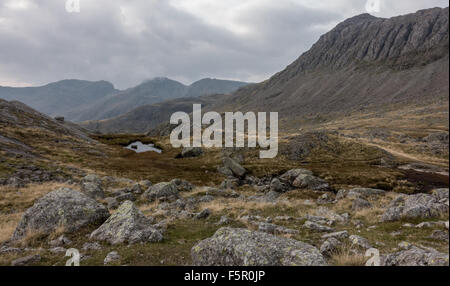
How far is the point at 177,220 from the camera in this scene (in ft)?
49.5

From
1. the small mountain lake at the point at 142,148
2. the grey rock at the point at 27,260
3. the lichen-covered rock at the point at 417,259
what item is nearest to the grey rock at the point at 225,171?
the small mountain lake at the point at 142,148

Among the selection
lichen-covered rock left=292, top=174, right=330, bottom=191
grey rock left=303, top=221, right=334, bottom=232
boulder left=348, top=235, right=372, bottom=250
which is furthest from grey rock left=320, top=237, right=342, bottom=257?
lichen-covered rock left=292, top=174, right=330, bottom=191

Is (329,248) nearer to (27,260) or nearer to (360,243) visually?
(360,243)

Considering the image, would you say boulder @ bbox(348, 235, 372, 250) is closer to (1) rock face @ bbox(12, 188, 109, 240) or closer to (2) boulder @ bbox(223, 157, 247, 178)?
(1) rock face @ bbox(12, 188, 109, 240)

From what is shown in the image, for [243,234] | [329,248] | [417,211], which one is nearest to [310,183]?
[417,211]

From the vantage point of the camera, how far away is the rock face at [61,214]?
1165 cm

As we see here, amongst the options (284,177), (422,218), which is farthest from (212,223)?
(284,177)

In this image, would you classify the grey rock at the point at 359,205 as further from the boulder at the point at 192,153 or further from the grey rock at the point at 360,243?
the boulder at the point at 192,153

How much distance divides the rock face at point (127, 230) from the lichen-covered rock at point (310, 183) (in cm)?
3165

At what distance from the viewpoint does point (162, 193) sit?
23.9 m

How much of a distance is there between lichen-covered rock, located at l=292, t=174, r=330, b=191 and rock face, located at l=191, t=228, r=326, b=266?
107 feet
